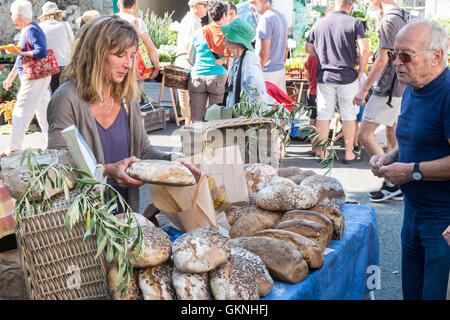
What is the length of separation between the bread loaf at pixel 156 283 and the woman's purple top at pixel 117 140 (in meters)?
1.01

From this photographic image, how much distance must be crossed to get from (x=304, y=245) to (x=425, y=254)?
731 mm

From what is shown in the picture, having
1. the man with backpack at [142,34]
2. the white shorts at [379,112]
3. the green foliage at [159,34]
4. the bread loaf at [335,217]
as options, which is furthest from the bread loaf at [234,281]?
the green foliage at [159,34]

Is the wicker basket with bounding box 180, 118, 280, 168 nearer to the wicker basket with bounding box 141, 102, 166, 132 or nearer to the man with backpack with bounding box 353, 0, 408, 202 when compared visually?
the man with backpack with bounding box 353, 0, 408, 202

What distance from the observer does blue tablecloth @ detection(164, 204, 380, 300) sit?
5.80 ft

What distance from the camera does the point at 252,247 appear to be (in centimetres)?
183

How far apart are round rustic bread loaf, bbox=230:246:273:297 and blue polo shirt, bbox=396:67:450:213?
0.95 m

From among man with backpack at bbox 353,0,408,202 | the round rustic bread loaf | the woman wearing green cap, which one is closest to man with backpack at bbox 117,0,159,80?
the woman wearing green cap

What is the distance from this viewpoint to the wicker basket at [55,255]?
4.51 feet

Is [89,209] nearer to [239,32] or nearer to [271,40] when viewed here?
[239,32]

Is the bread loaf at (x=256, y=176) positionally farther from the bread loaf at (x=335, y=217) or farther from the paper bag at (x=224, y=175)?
the bread loaf at (x=335, y=217)

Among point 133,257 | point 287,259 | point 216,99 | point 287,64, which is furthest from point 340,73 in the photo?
point 133,257

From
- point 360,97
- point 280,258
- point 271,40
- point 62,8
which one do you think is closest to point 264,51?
point 271,40
